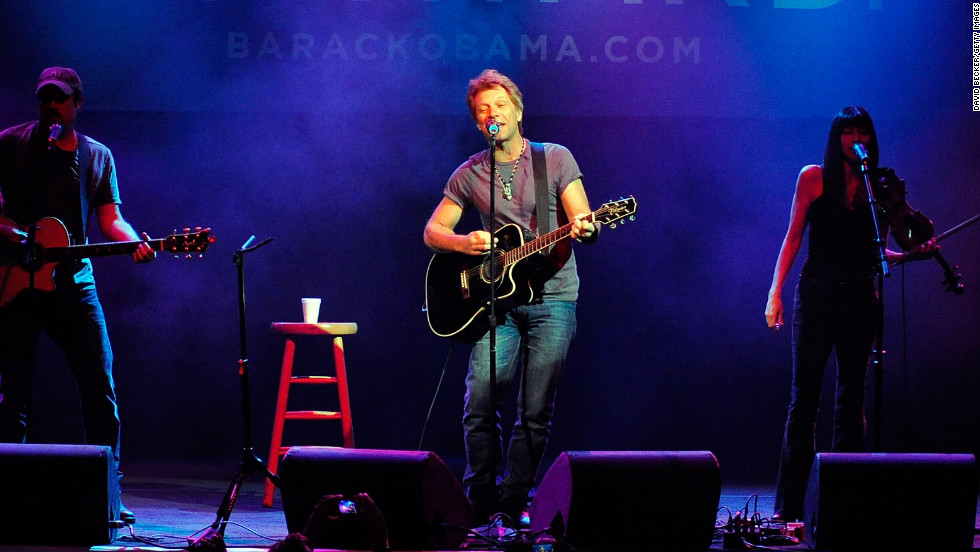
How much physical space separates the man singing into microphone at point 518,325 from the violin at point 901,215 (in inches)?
50.9

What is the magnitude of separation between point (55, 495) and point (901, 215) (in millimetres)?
3640

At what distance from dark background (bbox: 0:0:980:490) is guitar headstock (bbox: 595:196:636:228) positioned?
→ 2253 millimetres

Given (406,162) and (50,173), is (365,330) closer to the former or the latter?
(406,162)

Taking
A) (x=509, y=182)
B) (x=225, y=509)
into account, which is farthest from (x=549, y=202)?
(x=225, y=509)

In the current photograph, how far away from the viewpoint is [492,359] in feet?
12.9

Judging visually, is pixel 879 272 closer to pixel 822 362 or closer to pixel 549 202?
pixel 822 362

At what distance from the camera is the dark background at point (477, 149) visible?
618cm

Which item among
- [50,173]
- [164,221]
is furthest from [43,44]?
[50,173]

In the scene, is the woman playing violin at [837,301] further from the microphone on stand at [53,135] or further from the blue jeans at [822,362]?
the microphone on stand at [53,135]

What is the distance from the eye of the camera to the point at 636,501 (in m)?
3.56

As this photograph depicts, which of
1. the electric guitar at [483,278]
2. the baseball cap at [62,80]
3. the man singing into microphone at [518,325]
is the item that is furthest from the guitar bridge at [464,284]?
the baseball cap at [62,80]

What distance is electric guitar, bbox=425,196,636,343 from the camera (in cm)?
406

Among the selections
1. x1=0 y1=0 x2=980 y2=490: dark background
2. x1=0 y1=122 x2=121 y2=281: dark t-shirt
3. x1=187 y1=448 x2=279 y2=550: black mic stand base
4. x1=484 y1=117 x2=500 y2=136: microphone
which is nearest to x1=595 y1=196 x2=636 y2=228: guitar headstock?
x1=484 y1=117 x2=500 y2=136: microphone

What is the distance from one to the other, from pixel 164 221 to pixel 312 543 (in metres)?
4.15
